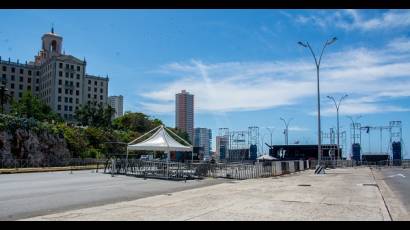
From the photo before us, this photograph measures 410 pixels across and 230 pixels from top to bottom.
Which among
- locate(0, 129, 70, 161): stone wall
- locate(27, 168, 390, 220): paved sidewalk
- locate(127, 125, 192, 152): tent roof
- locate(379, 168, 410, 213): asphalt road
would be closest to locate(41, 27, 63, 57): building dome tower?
locate(0, 129, 70, 161): stone wall

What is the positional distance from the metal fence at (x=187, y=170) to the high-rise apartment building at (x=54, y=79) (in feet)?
339

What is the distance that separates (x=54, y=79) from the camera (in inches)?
5340

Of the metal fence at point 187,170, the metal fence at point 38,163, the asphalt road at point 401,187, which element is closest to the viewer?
the asphalt road at point 401,187

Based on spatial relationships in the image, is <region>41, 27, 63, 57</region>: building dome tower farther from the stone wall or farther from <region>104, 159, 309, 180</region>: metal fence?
<region>104, 159, 309, 180</region>: metal fence

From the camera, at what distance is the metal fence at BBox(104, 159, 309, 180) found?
28.1 m

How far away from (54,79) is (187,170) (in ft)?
378

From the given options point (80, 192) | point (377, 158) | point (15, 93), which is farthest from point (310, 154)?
point (15, 93)

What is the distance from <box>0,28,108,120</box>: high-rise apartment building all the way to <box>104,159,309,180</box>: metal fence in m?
103

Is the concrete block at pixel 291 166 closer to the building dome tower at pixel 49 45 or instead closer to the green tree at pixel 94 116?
the green tree at pixel 94 116

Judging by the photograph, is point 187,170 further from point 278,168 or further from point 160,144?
point 278,168

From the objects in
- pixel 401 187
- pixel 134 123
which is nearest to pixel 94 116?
pixel 134 123

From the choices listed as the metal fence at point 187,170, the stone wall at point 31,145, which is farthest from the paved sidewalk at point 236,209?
the stone wall at point 31,145

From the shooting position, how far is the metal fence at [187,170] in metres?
28.1
